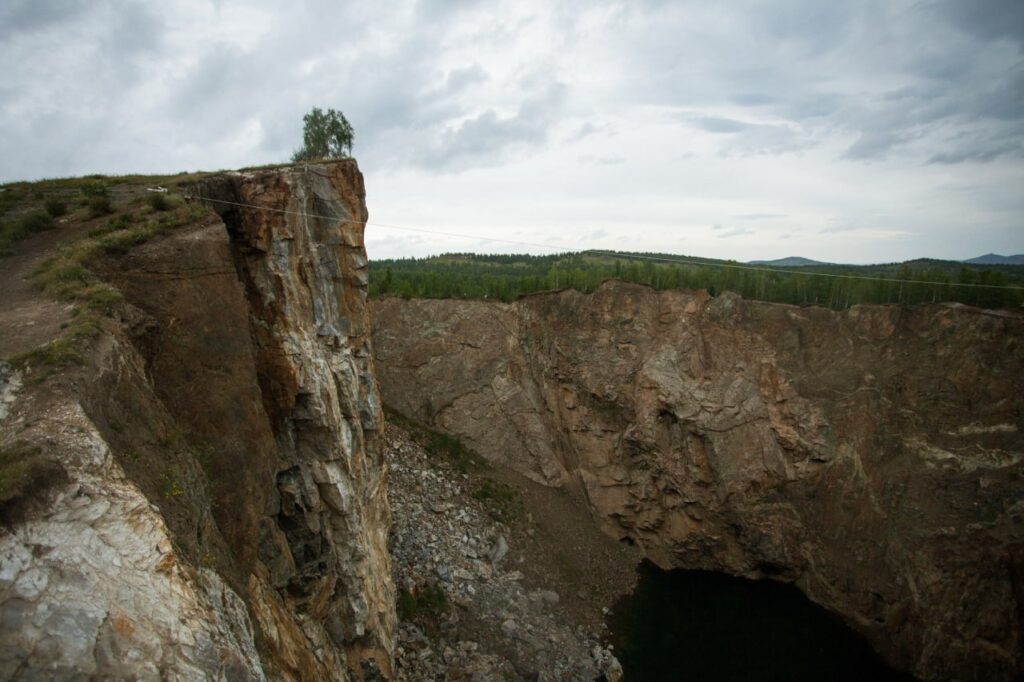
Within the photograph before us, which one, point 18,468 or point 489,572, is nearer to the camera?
point 18,468

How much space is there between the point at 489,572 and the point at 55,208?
2087cm

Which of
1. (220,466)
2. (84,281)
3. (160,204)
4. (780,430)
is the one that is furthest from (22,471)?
(780,430)

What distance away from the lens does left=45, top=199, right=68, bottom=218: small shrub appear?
1384 centimetres

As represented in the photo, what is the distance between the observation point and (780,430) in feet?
98.7

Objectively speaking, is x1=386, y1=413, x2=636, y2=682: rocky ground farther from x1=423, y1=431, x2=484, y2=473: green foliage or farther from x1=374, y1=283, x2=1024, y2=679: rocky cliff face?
x1=374, y1=283, x2=1024, y2=679: rocky cliff face

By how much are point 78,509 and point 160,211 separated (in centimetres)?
919

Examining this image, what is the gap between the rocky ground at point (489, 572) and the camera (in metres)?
21.5

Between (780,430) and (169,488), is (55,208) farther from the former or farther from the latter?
(780,430)

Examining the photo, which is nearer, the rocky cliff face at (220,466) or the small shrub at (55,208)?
the rocky cliff face at (220,466)

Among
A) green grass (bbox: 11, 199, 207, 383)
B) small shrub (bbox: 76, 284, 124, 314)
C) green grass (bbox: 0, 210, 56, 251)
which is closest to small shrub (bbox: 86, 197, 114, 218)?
green grass (bbox: 0, 210, 56, 251)

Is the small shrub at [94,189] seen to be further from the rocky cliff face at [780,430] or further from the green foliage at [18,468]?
the rocky cliff face at [780,430]

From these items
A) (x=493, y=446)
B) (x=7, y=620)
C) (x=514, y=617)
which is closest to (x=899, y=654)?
(x=514, y=617)

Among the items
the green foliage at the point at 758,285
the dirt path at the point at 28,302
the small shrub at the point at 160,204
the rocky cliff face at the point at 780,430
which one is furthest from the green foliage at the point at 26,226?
the green foliage at the point at 758,285

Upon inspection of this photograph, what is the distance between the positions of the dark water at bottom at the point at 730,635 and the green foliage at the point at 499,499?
6.84 metres
